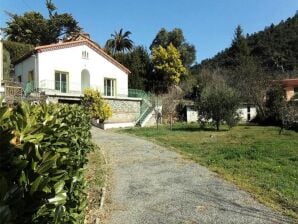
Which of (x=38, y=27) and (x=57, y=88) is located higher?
(x=38, y=27)

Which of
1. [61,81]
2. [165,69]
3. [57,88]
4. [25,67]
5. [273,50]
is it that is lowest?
[57,88]

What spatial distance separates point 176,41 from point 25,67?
24.2m

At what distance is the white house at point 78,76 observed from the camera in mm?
30016

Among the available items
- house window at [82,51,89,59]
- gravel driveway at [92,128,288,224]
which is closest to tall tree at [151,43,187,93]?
house window at [82,51,89,59]

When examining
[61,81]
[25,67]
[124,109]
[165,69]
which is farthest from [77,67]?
[165,69]

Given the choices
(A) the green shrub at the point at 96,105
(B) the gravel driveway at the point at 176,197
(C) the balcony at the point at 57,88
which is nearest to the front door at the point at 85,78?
(C) the balcony at the point at 57,88

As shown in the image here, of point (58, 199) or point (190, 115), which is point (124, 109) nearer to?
point (190, 115)

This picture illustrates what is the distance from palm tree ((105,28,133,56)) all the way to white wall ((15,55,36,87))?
2151cm

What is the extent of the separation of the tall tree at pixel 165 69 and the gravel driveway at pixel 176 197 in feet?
106

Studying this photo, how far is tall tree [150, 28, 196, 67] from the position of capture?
168 ft

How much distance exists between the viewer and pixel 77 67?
108ft

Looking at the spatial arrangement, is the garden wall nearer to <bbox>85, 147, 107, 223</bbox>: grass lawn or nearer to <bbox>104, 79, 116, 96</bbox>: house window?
<bbox>104, 79, 116, 96</bbox>: house window

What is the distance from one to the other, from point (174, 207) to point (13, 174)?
225 inches

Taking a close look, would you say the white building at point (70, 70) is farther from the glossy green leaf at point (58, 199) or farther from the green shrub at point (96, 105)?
the glossy green leaf at point (58, 199)
